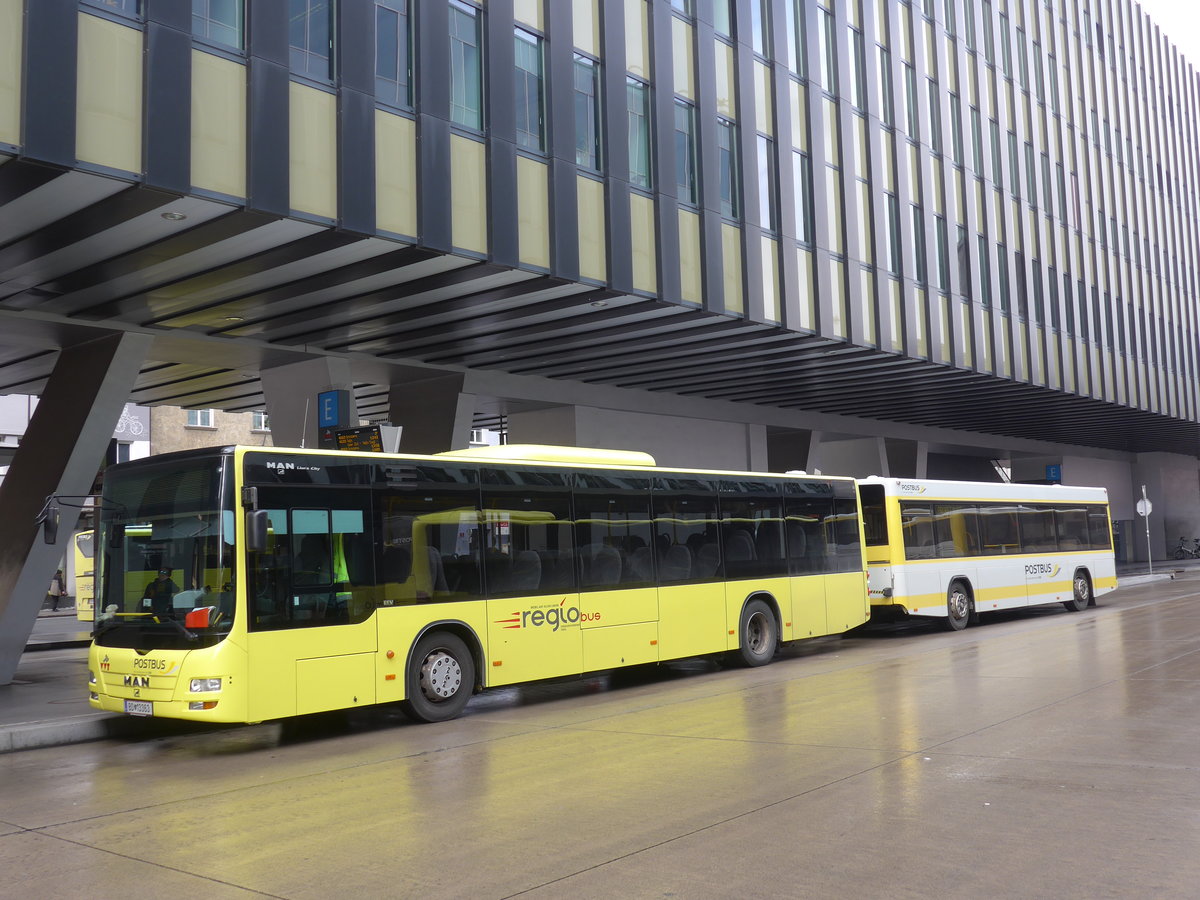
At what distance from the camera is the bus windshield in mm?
10266

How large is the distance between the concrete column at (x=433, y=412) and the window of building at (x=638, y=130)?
595cm

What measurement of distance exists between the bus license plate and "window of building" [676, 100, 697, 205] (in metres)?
12.2

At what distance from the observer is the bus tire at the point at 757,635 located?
16281 mm

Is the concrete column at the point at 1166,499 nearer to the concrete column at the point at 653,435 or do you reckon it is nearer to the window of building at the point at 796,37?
the concrete column at the point at 653,435

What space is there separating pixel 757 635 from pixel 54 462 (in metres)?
10.7

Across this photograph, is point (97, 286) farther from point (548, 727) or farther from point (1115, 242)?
point (1115, 242)

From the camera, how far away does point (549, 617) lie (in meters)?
13.2

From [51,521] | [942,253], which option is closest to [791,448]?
[942,253]

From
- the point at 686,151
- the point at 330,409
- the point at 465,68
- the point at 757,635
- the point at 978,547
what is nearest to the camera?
the point at 465,68

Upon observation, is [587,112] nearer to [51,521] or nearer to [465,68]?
[465,68]

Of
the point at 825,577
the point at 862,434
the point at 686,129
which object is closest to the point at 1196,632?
the point at 825,577

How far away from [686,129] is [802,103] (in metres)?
4.70

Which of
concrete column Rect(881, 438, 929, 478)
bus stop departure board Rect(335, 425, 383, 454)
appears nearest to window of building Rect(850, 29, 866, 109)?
concrete column Rect(881, 438, 929, 478)

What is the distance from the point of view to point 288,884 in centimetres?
580
